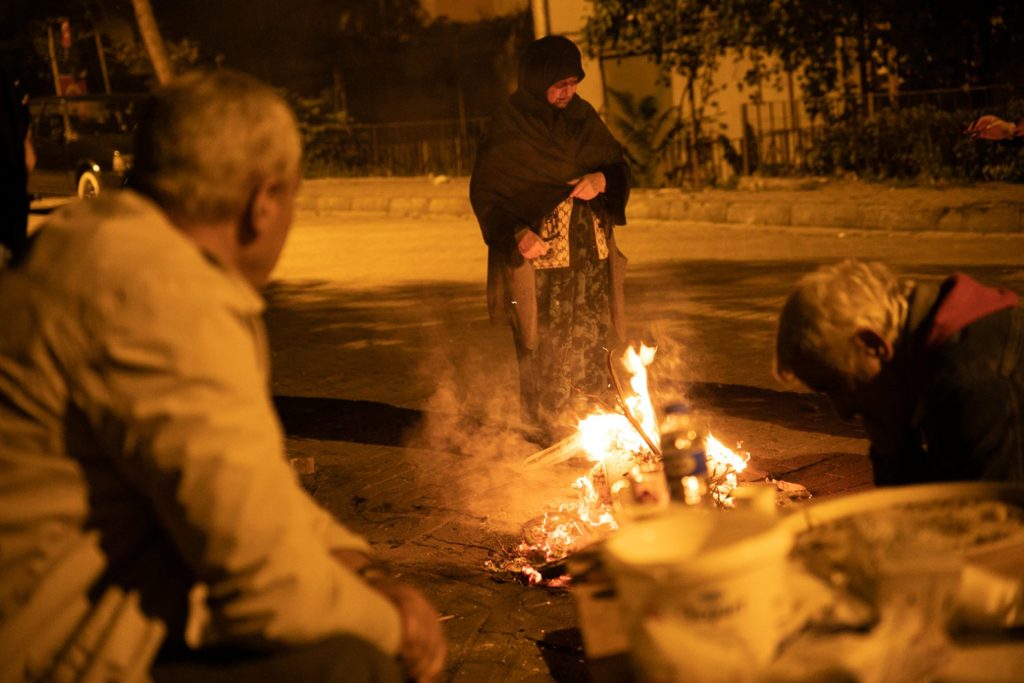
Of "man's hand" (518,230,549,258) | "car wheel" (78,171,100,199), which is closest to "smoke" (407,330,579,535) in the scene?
"man's hand" (518,230,549,258)

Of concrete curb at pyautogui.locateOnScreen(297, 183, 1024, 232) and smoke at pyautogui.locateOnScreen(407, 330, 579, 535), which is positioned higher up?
concrete curb at pyautogui.locateOnScreen(297, 183, 1024, 232)

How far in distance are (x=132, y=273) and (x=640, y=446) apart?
12.7ft

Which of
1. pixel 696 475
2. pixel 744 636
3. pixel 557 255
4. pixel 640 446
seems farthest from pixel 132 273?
pixel 557 255

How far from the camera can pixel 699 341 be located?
28.9 feet

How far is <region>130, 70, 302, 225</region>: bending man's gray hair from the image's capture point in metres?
2.21

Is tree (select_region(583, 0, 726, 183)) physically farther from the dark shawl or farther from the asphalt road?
the dark shawl

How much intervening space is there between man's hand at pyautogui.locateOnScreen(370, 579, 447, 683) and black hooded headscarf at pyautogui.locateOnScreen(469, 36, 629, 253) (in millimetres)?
4346

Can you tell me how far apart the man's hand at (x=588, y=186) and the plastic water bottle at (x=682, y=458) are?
8.86 feet

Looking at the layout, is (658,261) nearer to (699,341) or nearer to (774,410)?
(699,341)

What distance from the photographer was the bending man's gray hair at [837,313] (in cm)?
277

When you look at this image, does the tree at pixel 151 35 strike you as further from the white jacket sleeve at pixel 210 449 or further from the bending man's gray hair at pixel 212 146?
the white jacket sleeve at pixel 210 449

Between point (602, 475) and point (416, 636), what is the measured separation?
335 cm

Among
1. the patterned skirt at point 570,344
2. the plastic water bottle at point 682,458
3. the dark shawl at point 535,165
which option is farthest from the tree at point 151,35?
the plastic water bottle at point 682,458

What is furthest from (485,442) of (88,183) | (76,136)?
(76,136)
